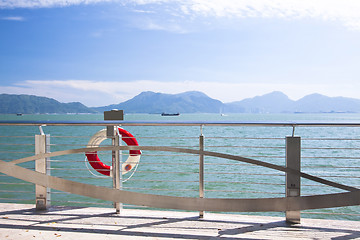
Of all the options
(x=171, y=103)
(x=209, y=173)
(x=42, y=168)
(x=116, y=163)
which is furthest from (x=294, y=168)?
(x=171, y=103)

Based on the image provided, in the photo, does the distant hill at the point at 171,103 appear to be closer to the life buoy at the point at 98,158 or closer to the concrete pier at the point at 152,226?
the life buoy at the point at 98,158

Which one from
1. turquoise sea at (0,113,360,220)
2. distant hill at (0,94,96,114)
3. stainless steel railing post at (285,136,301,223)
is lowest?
turquoise sea at (0,113,360,220)

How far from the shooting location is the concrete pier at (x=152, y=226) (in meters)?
2.13

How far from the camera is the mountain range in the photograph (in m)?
85.9

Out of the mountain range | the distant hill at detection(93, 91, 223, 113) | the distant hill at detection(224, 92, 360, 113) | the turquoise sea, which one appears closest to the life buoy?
the turquoise sea

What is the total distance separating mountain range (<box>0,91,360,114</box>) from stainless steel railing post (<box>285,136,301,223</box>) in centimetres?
7696

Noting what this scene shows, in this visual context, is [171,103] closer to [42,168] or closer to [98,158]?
[98,158]

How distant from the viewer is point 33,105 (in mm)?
86250

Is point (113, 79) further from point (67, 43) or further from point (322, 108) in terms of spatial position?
point (322, 108)

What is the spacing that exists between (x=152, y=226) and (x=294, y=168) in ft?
3.63

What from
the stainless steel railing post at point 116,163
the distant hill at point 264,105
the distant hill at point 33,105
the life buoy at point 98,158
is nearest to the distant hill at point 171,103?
the distant hill at point 264,105

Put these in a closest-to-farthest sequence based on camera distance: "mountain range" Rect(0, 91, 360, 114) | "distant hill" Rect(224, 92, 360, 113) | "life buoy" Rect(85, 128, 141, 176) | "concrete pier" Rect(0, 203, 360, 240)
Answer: "concrete pier" Rect(0, 203, 360, 240)
"life buoy" Rect(85, 128, 141, 176)
"mountain range" Rect(0, 91, 360, 114)
"distant hill" Rect(224, 92, 360, 113)

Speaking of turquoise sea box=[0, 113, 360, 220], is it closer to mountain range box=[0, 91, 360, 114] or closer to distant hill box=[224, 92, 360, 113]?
mountain range box=[0, 91, 360, 114]

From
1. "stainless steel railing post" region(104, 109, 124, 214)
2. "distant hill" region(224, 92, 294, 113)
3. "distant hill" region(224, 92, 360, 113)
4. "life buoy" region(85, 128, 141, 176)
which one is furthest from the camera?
"distant hill" region(224, 92, 294, 113)
